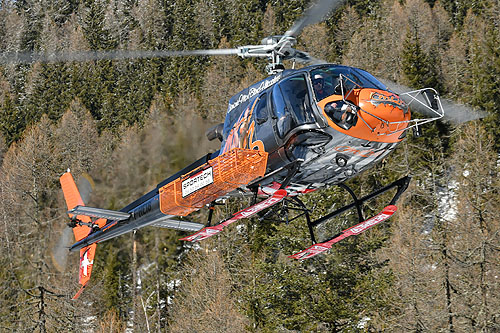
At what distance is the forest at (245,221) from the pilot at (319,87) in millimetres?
4697

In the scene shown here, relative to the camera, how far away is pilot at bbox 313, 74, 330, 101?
973cm

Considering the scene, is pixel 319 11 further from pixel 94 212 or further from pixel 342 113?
pixel 94 212

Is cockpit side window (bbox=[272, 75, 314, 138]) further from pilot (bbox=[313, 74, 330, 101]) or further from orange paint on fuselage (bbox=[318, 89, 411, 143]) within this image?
orange paint on fuselage (bbox=[318, 89, 411, 143])

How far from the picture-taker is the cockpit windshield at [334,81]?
9.74 m

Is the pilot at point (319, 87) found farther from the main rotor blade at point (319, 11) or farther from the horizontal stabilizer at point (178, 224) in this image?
the horizontal stabilizer at point (178, 224)

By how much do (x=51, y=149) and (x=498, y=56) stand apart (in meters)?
29.1

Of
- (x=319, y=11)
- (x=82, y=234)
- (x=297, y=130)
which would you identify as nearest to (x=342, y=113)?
(x=297, y=130)

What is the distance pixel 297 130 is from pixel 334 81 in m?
0.97

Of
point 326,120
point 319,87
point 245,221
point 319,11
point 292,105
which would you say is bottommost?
point 245,221

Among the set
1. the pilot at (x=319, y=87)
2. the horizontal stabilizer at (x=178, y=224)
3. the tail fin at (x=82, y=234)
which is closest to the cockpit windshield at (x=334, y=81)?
the pilot at (x=319, y=87)

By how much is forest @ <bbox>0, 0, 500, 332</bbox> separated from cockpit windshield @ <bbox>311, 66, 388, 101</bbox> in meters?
4.71

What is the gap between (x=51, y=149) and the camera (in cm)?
3569

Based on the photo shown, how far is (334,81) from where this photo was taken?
386 inches

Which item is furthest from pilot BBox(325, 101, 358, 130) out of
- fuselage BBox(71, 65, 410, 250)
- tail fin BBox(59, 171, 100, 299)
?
tail fin BBox(59, 171, 100, 299)
